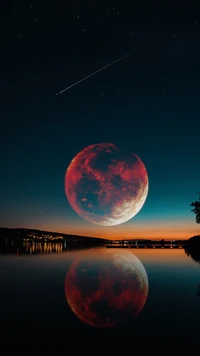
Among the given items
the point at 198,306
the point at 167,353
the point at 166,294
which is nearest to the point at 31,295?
the point at 166,294

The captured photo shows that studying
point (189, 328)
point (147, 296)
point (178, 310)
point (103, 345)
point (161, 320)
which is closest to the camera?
point (103, 345)

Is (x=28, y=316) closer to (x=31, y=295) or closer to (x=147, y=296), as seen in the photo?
(x=31, y=295)

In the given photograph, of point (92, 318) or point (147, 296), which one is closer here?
point (92, 318)

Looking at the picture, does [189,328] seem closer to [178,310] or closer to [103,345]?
[178,310]

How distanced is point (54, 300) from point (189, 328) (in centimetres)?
831

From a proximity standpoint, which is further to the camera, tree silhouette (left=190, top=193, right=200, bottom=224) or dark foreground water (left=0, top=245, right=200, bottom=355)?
tree silhouette (left=190, top=193, right=200, bottom=224)

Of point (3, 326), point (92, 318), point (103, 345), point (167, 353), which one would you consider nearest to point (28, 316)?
point (3, 326)

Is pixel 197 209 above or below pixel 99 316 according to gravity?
above

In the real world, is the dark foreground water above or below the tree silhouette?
below

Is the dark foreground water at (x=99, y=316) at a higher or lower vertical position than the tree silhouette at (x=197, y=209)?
lower

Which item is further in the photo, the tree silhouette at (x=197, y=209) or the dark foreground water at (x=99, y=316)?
the tree silhouette at (x=197, y=209)

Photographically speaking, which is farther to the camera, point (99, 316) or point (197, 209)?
point (197, 209)

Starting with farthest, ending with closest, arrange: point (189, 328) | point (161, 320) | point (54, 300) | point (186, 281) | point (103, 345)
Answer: point (186, 281) → point (54, 300) → point (161, 320) → point (189, 328) → point (103, 345)

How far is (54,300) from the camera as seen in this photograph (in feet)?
57.2
